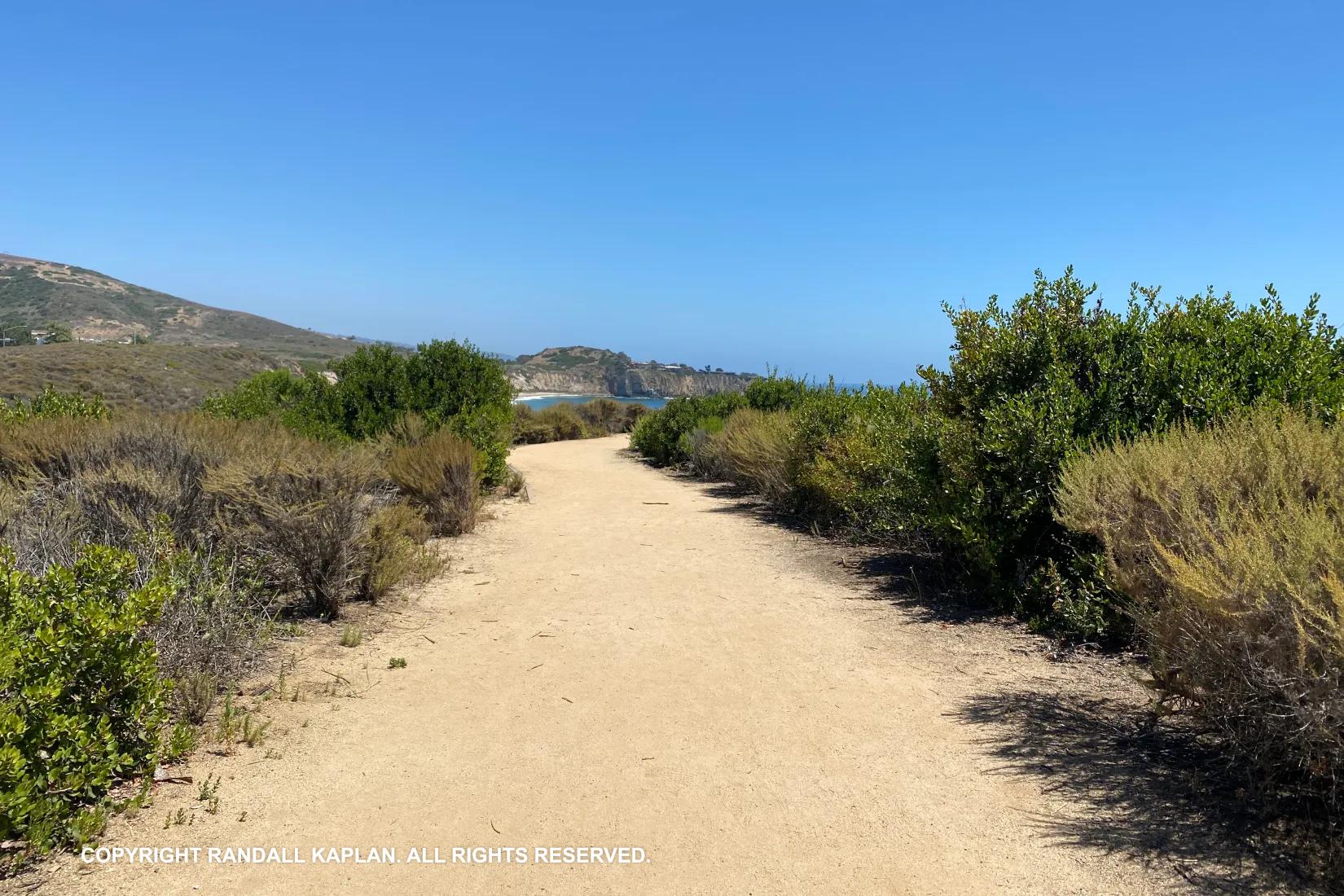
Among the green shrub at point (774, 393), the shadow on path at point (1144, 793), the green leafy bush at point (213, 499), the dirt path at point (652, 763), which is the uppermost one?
the green shrub at point (774, 393)

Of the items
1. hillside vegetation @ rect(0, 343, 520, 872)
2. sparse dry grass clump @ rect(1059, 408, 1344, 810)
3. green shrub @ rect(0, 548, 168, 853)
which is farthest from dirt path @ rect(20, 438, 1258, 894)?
sparse dry grass clump @ rect(1059, 408, 1344, 810)

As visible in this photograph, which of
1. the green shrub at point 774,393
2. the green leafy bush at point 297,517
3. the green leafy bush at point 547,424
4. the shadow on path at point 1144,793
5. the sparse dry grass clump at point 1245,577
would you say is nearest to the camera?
the sparse dry grass clump at point 1245,577

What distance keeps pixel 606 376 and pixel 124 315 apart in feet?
139

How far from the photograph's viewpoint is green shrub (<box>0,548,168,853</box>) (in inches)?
106

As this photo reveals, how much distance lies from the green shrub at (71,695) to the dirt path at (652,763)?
9.5 inches

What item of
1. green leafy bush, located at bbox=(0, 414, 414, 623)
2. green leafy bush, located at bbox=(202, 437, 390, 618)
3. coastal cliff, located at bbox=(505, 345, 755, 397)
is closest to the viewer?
green leafy bush, located at bbox=(0, 414, 414, 623)

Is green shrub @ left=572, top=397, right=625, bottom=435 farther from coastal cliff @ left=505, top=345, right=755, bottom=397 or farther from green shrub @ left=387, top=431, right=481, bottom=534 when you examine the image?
green shrub @ left=387, top=431, right=481, bottom=534

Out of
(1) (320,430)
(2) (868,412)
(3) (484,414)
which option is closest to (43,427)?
(1) (320,430)

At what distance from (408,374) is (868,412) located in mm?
8018

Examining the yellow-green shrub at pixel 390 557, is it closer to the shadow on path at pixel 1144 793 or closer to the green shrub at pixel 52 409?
the green shrub at pixel 52 409

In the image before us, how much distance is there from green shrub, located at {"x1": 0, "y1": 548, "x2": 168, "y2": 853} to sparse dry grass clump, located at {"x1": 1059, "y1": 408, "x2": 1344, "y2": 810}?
4.38 metres

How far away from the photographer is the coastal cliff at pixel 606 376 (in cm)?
5669

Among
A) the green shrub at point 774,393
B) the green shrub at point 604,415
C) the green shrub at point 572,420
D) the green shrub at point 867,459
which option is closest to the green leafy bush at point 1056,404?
the green shrub at point 867,459

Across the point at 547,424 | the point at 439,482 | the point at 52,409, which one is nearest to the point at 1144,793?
the point at 439,482
